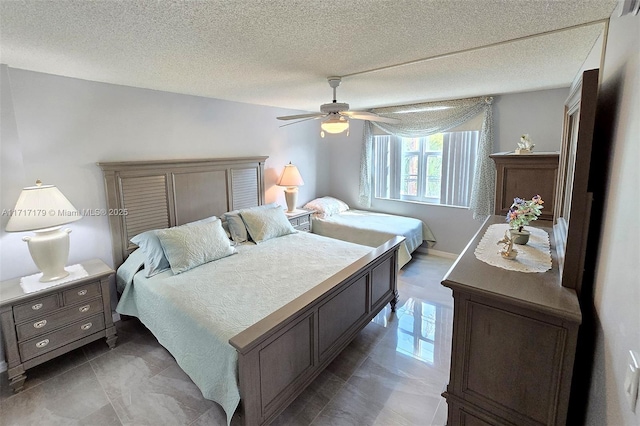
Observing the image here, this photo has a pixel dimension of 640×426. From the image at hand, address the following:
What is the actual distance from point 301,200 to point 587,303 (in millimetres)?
4217

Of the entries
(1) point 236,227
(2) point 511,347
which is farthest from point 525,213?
(1) point 236,227

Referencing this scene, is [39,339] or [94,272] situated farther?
[94,272]

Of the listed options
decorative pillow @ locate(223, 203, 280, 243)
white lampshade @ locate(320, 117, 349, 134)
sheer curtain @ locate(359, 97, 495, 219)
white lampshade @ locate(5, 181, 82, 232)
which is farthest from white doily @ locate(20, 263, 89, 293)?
sheer curtain @ locate(359, 97, 495, 219)

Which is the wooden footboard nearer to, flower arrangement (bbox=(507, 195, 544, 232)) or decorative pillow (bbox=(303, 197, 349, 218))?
flower arrangement (bbox=(507, 195, 544, 232))

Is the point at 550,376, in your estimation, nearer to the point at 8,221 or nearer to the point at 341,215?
the point at 8,221

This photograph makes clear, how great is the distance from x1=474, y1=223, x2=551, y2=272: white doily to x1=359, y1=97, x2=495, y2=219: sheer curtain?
201 centimetres

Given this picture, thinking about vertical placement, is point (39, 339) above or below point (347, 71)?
below

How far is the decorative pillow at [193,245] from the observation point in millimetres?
2658

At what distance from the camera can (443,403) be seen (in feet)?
6.64

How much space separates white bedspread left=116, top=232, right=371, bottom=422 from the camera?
5.84 feet

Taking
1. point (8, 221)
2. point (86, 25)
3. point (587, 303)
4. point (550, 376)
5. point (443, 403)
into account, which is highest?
point (86, 25)

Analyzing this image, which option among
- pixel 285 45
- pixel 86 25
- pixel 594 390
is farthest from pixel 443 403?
pixel 86 25

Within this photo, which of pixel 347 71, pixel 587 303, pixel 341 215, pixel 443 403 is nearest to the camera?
pixel 587 303

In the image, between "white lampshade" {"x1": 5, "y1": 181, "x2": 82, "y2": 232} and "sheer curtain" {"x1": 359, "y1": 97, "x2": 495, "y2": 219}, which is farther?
"sheer curtain" {"x1": 359, "y1": 97, "x2": 495, "y2": 219}
